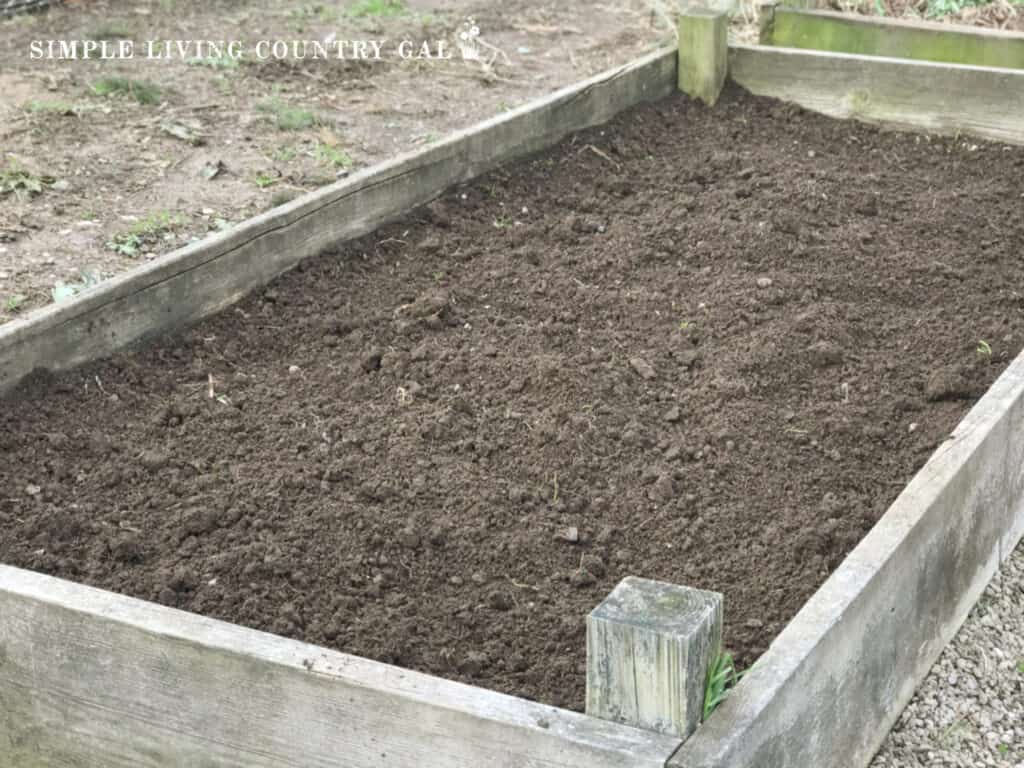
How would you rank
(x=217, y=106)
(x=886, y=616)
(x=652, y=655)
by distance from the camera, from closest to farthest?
(x=652, y=655)
(x=886, y=616)
(x=217, y=106)

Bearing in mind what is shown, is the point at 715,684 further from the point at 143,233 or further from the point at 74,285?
the point at 143,233

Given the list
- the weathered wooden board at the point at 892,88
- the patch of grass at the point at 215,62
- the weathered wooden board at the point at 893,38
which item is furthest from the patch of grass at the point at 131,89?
the weathered wooden board at the point at 893,38

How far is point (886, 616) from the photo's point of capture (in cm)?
270

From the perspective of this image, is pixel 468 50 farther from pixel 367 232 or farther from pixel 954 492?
pixel 954 492

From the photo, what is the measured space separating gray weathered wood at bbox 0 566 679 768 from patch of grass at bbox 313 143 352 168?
3.91m

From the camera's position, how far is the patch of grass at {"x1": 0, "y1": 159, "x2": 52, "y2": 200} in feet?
18.7

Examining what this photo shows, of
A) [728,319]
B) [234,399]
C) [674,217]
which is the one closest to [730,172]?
[674,217]

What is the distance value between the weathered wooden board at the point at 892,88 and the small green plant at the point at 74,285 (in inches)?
117

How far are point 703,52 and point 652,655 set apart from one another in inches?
178

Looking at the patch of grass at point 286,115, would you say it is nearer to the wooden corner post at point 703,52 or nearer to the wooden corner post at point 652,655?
the wooden corner post at point 703,52

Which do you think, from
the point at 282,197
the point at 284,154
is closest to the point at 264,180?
the point at 284,154

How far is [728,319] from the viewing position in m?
4.21

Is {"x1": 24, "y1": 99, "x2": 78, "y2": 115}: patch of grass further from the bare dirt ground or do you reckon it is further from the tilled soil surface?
the tilled soil surface

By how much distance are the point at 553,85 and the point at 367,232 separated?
324 centimetres
